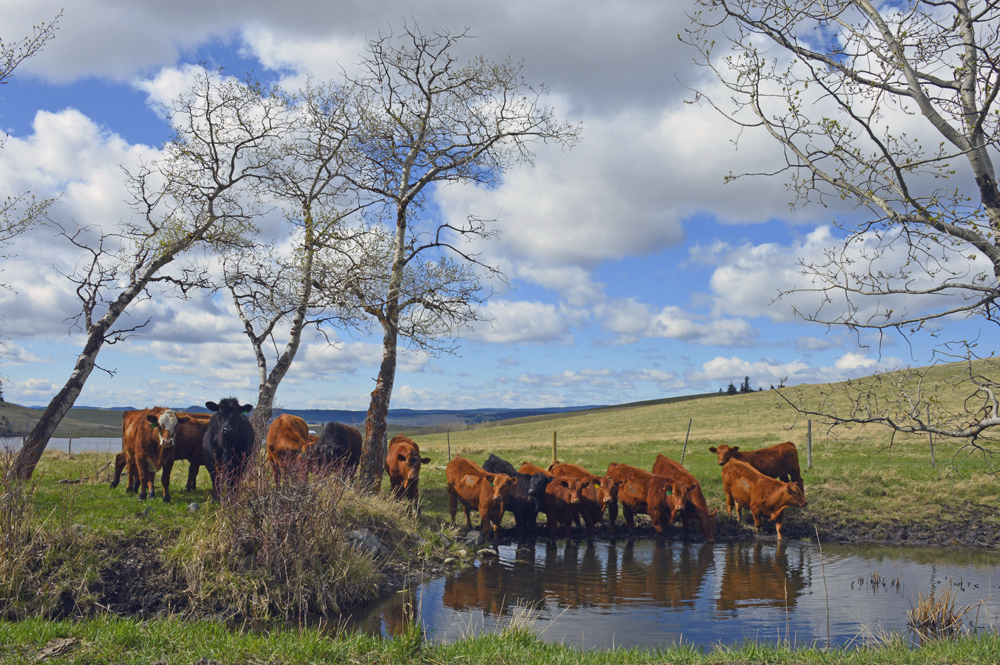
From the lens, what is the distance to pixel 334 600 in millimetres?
9781

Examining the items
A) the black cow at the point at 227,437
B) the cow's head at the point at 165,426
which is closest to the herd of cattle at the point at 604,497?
the black cow at the point at 227,437

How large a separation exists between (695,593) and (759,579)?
1.65 metres

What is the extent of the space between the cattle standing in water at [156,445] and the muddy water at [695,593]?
6349 millimetres

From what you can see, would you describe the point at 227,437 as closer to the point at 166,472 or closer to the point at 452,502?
the point at 166,472

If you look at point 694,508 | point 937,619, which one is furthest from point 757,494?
point 937,619

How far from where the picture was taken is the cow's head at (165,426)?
525 inches

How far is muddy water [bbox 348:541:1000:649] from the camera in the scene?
846 cm

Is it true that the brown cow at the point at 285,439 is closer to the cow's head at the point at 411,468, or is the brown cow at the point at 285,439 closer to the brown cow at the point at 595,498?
the cow's head at the point at 411,468

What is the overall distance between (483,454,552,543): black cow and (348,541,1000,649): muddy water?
797 mm

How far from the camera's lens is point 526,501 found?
49.6 ft

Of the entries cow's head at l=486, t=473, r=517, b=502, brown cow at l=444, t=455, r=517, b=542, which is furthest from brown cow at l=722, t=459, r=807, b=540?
cow's head at l=486, t=473, r=517, b=502

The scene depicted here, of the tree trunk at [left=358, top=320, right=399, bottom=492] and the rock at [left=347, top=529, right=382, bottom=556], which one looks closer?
the rock at [left=347, top=529, right=382, bottom=556]

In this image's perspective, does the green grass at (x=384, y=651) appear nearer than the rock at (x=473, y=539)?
Yes

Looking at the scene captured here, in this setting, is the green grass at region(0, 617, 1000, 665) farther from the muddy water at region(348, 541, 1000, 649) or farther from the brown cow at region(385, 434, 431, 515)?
the brown cow at region(385, 434, 431, 515)
